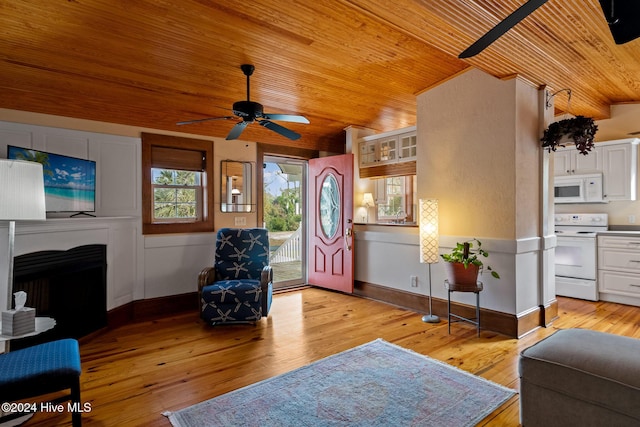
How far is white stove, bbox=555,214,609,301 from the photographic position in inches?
188

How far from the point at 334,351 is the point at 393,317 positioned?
1266 mm

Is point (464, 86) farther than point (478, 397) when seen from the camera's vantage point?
Yes

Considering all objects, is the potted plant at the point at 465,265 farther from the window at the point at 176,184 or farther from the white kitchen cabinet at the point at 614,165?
the window at the point at 176,184

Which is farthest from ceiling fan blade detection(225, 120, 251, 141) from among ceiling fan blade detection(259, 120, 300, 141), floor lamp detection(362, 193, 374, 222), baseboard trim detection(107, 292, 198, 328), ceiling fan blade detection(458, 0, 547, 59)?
floor lamp detection(362, 193, 374, 222)

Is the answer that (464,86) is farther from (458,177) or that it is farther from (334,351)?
(334,351)

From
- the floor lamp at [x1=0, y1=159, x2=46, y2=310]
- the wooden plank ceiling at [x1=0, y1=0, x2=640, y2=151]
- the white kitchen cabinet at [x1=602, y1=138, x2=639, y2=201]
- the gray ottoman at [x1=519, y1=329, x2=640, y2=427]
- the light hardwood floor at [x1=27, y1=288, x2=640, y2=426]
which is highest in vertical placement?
the wooden plank ceiling at [x1=0, y1=0, x2=640, y2=151]

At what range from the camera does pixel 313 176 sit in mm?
5746

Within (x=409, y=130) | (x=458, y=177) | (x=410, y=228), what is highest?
(x=409, y=130)

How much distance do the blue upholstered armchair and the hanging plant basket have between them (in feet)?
11.1

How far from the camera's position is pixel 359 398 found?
2342mm

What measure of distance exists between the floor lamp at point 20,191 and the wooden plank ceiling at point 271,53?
1317 mm

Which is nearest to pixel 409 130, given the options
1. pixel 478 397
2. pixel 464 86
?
pixel 464 86

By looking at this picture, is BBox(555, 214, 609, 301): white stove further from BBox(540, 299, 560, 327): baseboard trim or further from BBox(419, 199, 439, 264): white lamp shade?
BBox(419, 199, 439, 264): white lamp shade

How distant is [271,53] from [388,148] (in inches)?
95.3
